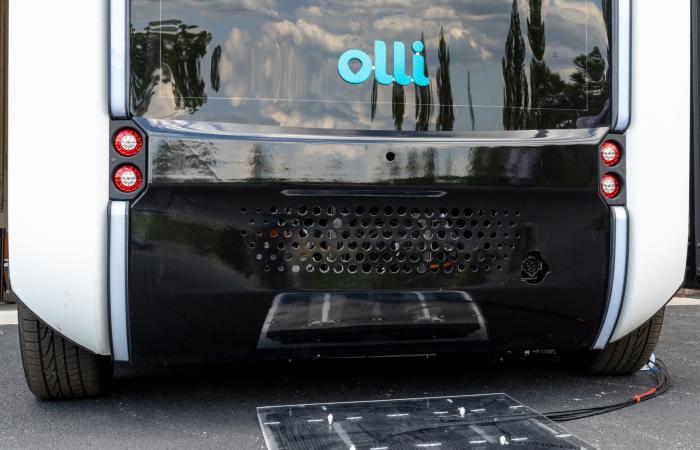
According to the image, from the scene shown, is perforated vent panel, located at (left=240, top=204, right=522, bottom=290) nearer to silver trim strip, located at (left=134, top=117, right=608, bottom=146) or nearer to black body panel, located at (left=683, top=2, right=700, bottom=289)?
silver trim strip, located at (left=134, top=117, right=608, bottom=146)

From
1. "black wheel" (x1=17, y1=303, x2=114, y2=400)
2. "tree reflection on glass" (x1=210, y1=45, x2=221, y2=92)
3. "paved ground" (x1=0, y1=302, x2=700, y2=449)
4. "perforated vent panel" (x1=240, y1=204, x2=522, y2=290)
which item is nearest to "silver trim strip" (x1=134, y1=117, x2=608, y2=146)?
"tree reflection on glass" (x1=210, y1=45, x2=221, y2=92)

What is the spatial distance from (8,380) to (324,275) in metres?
1.83

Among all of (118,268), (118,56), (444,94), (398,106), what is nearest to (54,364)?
(118,268)

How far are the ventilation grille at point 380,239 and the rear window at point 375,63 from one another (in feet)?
0.97

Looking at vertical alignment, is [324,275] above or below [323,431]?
above

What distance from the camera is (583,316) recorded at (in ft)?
9.23

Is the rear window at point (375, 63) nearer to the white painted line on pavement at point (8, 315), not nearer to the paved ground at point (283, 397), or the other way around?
the paved ground at point (283, 397)

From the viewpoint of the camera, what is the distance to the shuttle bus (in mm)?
2475

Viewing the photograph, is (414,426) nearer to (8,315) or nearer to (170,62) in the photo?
(170,62)

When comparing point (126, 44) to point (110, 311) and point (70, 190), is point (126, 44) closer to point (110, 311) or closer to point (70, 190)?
point (70, 190)

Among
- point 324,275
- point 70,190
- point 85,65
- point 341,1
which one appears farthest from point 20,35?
point 324,275

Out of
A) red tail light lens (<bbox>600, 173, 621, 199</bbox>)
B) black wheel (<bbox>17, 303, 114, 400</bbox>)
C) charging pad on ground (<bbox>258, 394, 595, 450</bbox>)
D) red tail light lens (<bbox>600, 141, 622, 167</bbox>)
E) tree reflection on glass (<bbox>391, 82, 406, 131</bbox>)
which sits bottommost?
charging pad on ground (<bbox>258, 394, 595, 450</bbox>)

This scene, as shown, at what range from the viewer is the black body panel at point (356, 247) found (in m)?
2.50

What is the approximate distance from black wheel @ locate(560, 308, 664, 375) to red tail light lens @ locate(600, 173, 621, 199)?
0.74m
